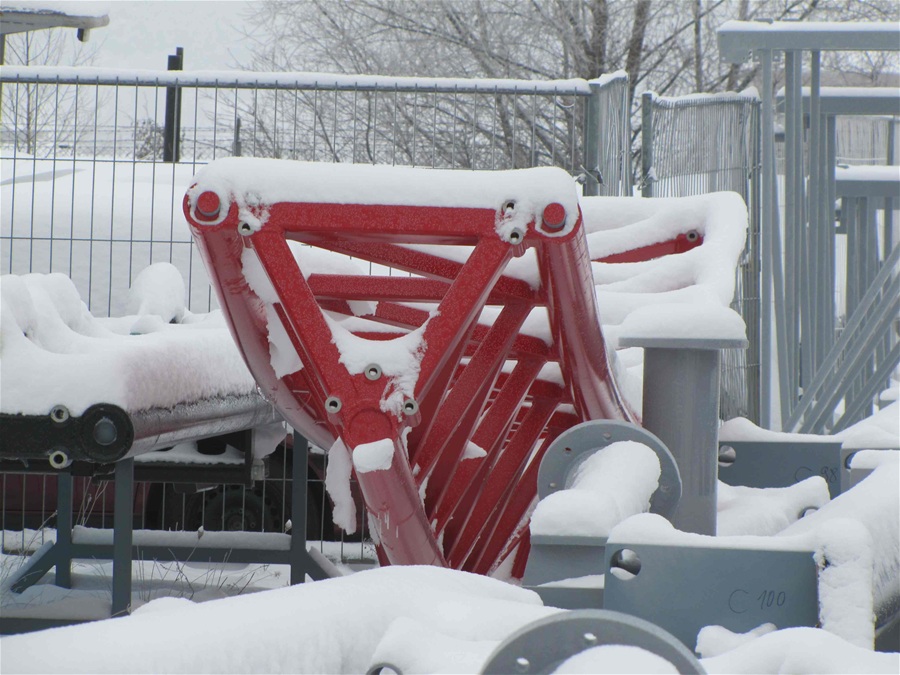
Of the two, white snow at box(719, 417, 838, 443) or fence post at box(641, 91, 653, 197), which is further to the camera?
fence post at box(641, 91, 653, 197)

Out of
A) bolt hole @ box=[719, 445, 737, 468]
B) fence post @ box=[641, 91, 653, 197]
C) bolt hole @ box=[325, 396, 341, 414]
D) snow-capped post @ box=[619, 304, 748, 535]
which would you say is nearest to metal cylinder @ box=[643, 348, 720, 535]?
snow-capped post @ box=[619, 304, 748, 535]

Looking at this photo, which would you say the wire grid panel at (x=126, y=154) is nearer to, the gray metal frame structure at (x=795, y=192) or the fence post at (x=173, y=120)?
the fence post at (x=173, y=120)

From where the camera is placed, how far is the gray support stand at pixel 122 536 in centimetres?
290

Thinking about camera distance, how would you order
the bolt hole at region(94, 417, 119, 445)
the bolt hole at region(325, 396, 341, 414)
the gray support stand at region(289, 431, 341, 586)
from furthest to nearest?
the gray support stand at region(289, 431, 341, 586)
the bolt hole at region(94, 417, 119, 445)
the bolt hole at region(325, 396, 341, 414)

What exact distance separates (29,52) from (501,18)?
27.9ft

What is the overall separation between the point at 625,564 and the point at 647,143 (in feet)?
18.3

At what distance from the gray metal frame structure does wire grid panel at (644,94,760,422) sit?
1.51 m

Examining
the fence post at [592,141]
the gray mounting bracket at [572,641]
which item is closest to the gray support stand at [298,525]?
the fence post at [592,141]

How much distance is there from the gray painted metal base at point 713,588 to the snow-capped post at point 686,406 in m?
0.72

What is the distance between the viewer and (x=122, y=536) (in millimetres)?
3014

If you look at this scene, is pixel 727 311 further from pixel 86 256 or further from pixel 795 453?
pixel 86 256

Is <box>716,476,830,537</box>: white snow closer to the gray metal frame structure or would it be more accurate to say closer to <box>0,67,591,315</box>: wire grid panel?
the gray metal frame structure

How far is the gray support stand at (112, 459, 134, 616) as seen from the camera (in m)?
2.90

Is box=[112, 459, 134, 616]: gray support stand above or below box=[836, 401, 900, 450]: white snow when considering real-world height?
below
